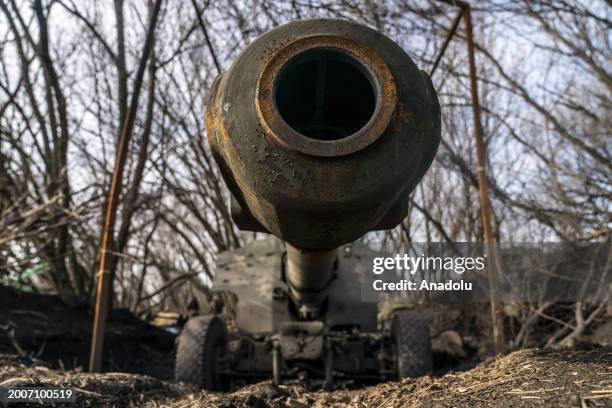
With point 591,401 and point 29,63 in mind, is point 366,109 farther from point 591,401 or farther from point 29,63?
point 29,63

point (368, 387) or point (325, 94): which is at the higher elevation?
point (325, 94)

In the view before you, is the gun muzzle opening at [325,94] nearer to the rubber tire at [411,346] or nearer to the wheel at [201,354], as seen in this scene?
the rubber tire at [411,346]

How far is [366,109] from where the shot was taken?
7.54 ft

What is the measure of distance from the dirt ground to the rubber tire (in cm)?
225

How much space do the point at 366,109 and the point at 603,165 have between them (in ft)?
30.2

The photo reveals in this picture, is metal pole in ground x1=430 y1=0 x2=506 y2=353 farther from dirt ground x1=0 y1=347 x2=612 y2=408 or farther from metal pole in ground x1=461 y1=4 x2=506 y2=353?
dirt ground x1=0 y1=347 x2=612 y2=408

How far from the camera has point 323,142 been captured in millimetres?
1932

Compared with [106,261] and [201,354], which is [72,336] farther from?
[201,354]

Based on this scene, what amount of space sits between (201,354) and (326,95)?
450 centimetres

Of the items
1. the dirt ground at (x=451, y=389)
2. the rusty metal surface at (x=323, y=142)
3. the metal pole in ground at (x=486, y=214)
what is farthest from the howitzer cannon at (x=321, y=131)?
the metal pole in ground at (x=486, y=214)

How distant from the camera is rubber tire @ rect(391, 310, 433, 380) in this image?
5.95 meters

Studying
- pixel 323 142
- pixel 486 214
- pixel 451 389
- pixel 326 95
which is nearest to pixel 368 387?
pixel 451 389

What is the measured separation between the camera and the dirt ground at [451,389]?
236cm

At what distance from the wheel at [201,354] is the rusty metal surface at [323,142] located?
14.3ft
